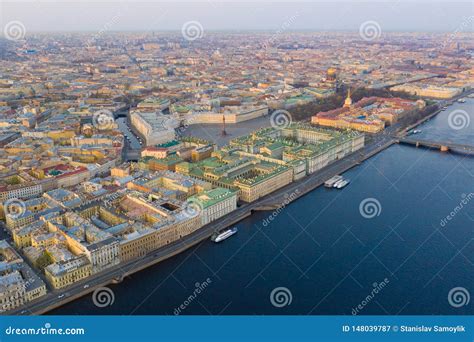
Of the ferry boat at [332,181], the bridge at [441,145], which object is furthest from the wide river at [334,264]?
the bridge at [441,145]

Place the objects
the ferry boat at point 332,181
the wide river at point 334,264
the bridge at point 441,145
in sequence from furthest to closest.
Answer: the bridge at point 441,145, the ferry boat at point 332,181, the wide river at point 334,264

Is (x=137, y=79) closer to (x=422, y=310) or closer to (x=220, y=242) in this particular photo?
(x=220, y=242)

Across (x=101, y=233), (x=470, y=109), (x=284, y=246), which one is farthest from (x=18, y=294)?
(x=470, y=109)

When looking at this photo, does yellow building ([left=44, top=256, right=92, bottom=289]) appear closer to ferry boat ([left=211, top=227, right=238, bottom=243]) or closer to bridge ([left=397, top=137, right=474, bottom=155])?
ferry boat ([left=211, top=227, right=238, bottom=243])

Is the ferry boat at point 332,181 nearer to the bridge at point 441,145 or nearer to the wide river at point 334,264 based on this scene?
the wide river at point 334,264

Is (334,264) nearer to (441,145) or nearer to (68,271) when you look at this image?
(68,271)

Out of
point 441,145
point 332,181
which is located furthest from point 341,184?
point 441,145
